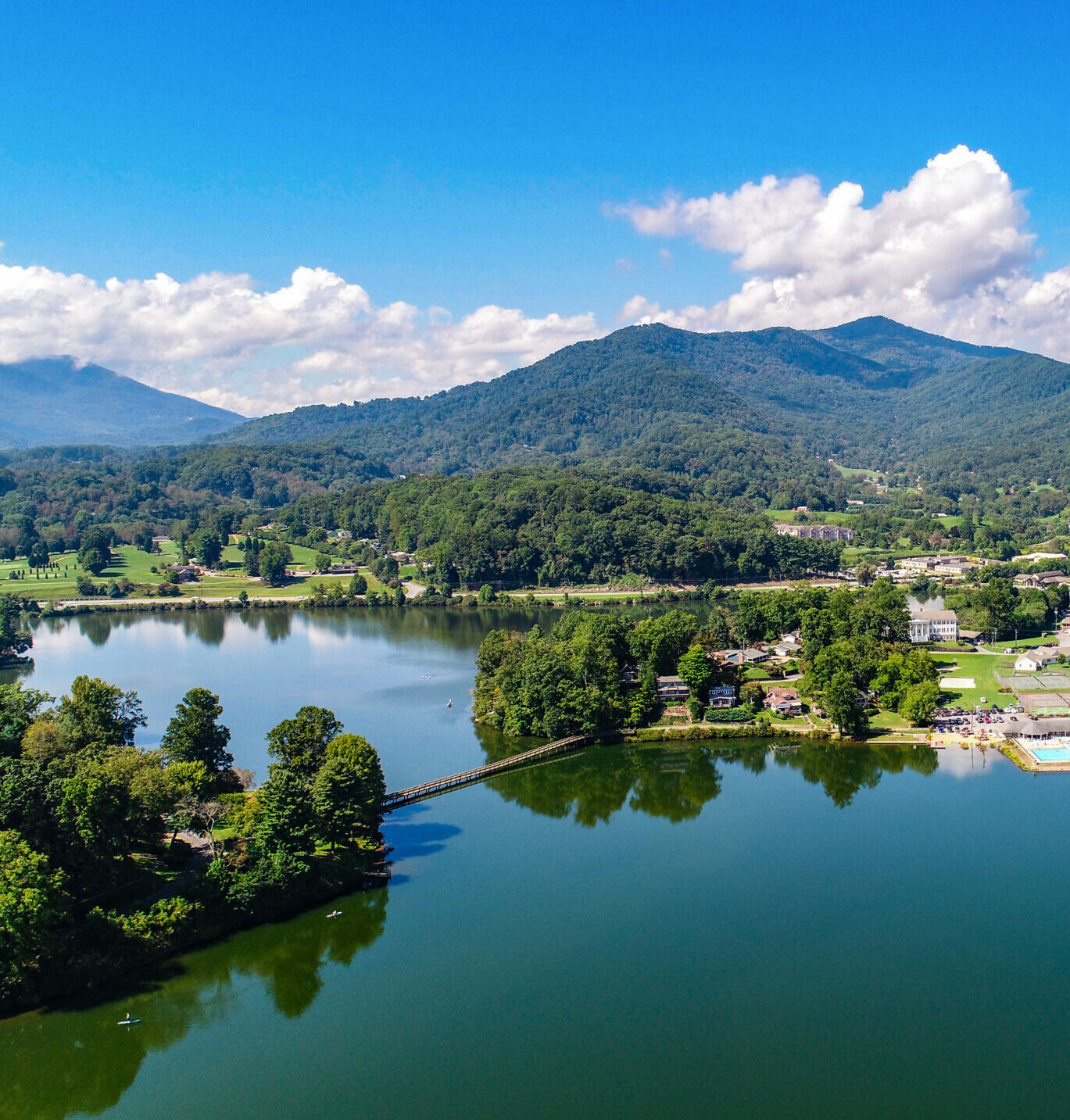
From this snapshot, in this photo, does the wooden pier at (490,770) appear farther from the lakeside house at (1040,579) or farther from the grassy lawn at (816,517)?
the grassy lawn at (816,517)

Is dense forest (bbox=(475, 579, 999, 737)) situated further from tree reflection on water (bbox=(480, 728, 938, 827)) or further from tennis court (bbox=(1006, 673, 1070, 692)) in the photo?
tennis court (bbox=(1006, 673, 1070, 692))

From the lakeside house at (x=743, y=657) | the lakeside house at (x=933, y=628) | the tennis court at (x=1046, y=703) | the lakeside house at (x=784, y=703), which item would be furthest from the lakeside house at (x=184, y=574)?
the tennis court at (x=1046, y=703)

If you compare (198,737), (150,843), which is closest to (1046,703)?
(198,737)

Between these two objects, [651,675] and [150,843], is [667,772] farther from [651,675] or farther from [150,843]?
[150,843]

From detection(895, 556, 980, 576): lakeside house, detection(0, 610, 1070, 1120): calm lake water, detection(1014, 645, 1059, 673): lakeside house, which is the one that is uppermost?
detection(895, 556, 980, 576): lakeside house

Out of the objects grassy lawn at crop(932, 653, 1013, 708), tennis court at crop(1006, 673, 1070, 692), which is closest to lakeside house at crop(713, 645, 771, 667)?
grassy lawn at crop(932, 653, 1013, 708)
